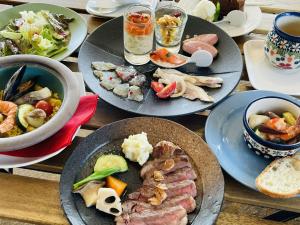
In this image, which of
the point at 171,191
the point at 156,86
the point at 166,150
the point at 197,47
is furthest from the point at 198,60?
the point at 171,191

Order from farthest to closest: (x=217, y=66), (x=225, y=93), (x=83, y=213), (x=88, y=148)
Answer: (x=217, y=66)
(x=225, y=93)
(x=88, y=148)
(x=83, y=213)

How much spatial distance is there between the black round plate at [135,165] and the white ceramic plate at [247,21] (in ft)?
1.85

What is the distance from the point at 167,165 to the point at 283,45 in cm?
56

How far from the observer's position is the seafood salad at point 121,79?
115 cm

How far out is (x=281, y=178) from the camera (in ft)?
3.09

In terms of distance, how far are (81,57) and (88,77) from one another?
99 millimetres

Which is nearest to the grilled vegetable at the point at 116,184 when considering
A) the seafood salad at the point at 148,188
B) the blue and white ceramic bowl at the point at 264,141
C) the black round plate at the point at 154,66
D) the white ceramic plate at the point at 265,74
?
the seafood salad at the point at 148,188

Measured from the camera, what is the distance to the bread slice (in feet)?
3.00

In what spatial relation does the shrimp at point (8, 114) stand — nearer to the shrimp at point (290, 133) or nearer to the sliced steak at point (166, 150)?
the sliced steak at point (166, 150)

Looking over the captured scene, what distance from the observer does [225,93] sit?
116 cm

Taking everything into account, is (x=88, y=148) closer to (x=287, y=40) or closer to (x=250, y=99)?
(x=250, y=99)

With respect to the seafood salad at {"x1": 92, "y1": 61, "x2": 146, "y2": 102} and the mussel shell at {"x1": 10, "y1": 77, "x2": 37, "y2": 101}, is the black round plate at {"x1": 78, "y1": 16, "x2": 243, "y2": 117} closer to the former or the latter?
the seafood salad at {"x1": 92, "y1": 61, "x2": 146, "y2": 102}

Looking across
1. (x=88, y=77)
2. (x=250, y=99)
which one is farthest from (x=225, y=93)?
(x=88, y=77)

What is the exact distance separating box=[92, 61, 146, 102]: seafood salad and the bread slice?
40 cm
